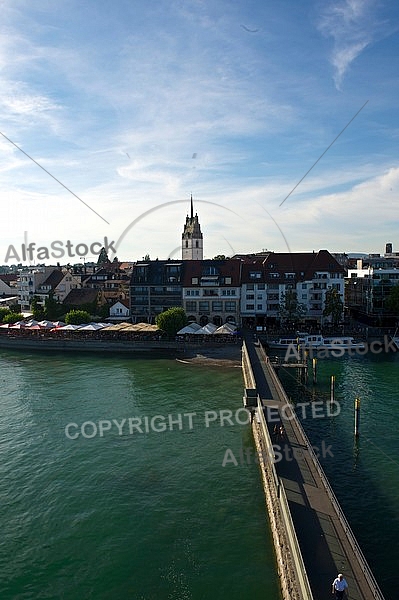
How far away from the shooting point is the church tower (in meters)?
124

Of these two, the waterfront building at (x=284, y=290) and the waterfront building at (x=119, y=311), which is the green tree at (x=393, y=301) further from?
the waterfront building at (x=119, y=311)

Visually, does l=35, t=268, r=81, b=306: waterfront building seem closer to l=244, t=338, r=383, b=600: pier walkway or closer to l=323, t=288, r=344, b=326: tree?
l=323, t=288, r=344, b=326: tree

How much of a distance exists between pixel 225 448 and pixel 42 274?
78.6 metres

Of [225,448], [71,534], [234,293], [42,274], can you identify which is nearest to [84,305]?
[42,274]

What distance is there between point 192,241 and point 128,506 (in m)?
101

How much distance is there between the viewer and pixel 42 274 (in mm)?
102125

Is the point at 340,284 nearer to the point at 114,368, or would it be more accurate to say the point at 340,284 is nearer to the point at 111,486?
the point at 114,368

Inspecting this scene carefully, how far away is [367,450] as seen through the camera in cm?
3291

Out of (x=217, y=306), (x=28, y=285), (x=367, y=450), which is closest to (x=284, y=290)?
(x=217, y=306)

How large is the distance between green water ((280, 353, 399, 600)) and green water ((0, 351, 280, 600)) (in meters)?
4.77

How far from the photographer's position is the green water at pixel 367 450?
22.5 metres

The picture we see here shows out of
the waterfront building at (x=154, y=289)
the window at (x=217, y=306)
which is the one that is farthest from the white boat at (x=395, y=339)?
the waterfront building at (x=154, y=289)

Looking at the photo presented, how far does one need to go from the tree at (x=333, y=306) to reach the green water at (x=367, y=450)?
58.9ft
